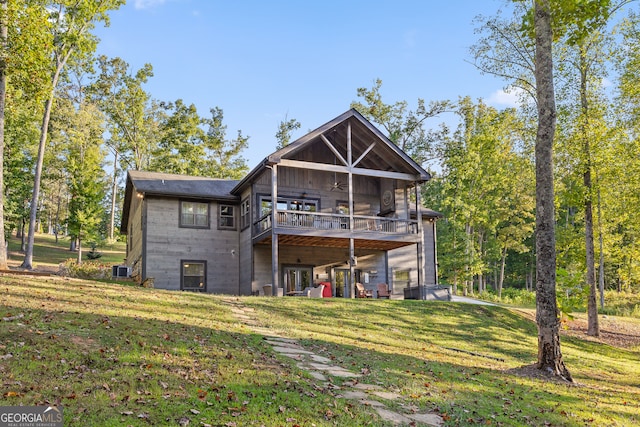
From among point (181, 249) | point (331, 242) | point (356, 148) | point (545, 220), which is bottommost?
point (181, 249)

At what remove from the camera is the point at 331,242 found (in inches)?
908

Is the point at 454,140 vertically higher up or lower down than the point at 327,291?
higher up

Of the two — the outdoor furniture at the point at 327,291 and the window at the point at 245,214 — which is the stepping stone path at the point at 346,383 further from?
the window at the point at 245,214

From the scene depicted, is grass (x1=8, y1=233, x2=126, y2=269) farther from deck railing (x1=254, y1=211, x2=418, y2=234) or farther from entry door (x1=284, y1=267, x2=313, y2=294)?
deck railing (x1=254, y1=211, x2=418, y2=234)

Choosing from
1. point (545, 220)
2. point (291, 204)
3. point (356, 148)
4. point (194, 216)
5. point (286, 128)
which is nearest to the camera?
point (545, 220)

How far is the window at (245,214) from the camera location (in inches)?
936

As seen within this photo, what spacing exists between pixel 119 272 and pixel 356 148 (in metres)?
12.9

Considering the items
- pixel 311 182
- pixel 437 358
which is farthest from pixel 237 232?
pixel 437 358

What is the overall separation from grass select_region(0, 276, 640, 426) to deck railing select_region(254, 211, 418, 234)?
5.39 metres

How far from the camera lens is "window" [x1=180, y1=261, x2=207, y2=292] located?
23266mm

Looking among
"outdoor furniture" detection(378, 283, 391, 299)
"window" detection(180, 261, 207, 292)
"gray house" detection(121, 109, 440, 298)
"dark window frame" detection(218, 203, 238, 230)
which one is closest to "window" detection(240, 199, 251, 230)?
"gray house" detection(121, 109, 440, 298)

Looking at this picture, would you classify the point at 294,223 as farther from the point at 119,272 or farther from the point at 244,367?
the point at 244,367

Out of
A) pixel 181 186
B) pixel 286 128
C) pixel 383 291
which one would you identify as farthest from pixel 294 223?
pixel 286 128

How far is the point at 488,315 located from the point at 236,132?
33.5 metres
